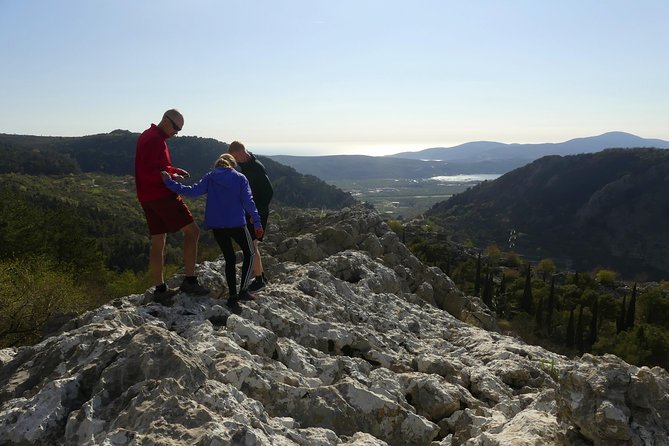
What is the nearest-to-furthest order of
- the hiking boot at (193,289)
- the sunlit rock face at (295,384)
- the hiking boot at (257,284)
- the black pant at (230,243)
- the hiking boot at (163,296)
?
the sunlit rock face at (295,384) < the hiking boot at (163,296) < the black pant at (230,243) < the hiking boot at (193,289) < the hiking boot at (257,284)

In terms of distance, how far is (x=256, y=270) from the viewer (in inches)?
399

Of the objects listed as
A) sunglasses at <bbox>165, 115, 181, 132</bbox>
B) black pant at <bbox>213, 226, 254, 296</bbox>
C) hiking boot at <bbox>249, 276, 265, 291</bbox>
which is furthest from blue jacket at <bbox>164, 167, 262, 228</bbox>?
hiking boot at <bbox>249, 276, 265, 291</bbox>

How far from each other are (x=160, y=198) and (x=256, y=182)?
8.74 feet

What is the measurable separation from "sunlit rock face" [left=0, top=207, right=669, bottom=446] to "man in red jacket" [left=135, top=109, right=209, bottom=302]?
0.68 m

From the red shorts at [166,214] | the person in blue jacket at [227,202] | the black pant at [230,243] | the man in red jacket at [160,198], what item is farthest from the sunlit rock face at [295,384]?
the red shorts at [166,214]

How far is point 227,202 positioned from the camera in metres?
8.35

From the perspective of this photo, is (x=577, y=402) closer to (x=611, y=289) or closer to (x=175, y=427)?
(x=175, y=427)

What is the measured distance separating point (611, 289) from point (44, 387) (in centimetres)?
10326

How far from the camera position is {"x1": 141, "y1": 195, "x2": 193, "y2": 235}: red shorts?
8.20m

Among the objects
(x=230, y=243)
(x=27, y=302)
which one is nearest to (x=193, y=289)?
(x=230, y=243)

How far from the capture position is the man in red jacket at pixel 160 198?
26.1 feet

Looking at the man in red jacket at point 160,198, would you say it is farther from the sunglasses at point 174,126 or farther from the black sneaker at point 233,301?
the black sneaker at point 233,301

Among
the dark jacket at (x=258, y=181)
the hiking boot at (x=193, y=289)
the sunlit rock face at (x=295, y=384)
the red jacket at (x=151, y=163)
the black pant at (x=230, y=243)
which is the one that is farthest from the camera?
the dark jacket at (x=258, y=181)

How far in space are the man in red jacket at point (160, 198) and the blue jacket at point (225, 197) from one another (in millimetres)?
404
